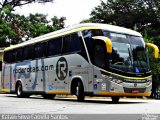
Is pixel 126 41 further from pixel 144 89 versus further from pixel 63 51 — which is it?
pixel 63 51

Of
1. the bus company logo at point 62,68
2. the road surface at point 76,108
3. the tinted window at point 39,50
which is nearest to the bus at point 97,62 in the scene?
the bus company logo at point 62,68

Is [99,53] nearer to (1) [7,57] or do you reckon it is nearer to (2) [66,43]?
(2) [66,43]

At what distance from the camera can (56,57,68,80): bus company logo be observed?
2006 centimetres

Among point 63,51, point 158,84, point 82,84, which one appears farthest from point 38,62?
point 158,84

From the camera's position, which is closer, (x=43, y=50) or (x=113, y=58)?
(x=113, y=58)

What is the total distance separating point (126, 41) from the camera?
18125 millimetres

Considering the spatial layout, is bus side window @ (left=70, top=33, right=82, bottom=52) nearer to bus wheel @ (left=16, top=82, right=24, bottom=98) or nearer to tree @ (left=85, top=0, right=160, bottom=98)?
bus wheel @ (left=16, top=82, right=24, bottom=98)

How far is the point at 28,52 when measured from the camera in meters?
24.8

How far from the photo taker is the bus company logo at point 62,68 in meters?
20.1

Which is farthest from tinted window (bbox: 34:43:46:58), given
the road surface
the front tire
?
the road surface

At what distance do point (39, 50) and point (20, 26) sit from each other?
26844 millimetres

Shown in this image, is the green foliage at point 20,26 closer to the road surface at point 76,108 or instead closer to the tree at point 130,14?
the tree at point 130,14

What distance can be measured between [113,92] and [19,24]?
110 ft

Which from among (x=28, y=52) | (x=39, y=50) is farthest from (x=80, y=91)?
(x=28, y=52)
